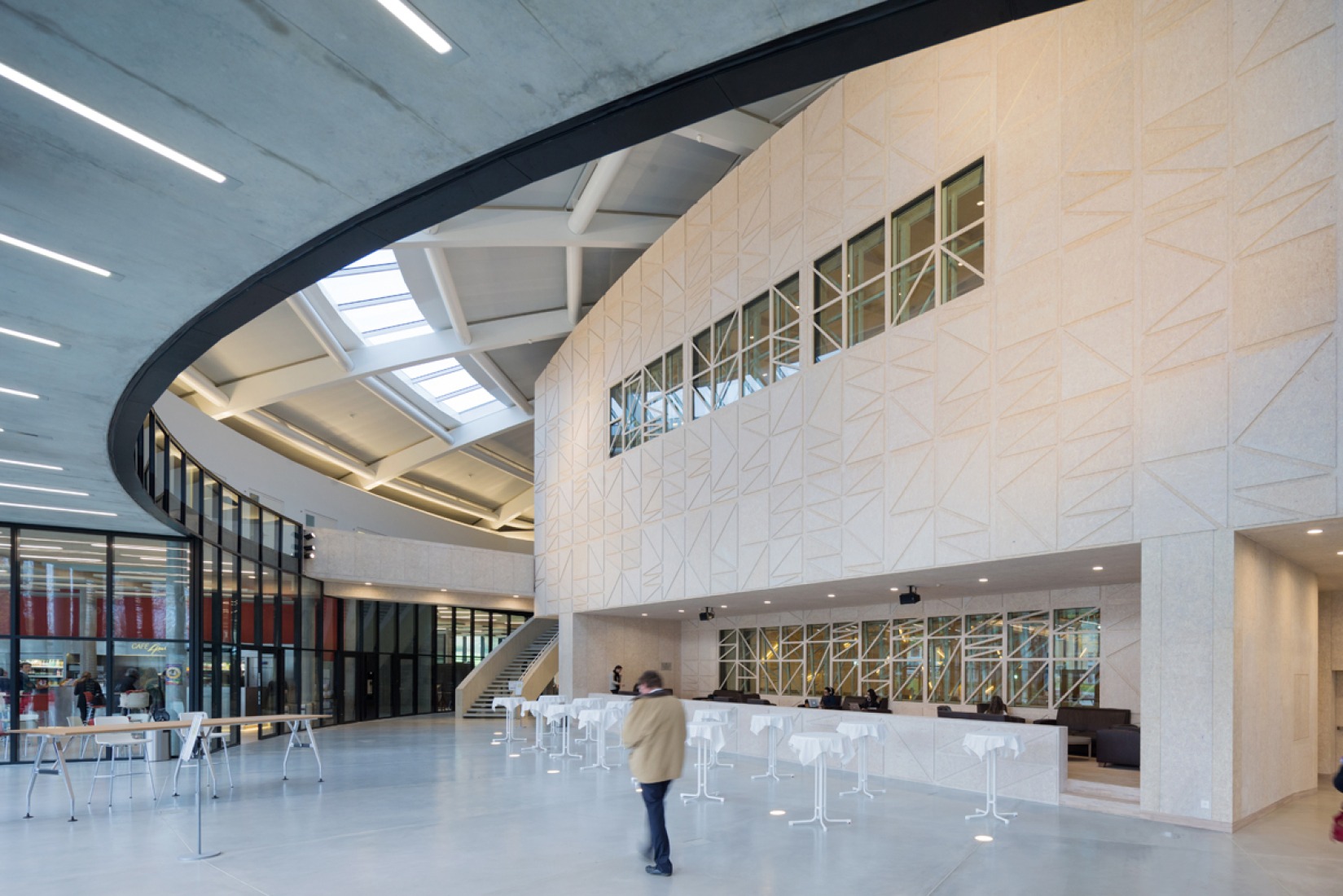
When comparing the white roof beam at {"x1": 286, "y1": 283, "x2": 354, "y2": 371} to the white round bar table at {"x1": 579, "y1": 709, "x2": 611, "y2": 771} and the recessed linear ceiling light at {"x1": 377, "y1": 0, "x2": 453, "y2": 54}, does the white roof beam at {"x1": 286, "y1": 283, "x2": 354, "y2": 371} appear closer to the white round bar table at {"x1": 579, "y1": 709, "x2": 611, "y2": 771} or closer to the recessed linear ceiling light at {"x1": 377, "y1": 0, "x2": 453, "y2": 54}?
the white round bar table at {"x1": 579, "y1": 709, "x2": 611, "y2": 771}

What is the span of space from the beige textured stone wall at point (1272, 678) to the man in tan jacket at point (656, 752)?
5.73 metres

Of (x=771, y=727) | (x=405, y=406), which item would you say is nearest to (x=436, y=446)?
(x=405, y=406)

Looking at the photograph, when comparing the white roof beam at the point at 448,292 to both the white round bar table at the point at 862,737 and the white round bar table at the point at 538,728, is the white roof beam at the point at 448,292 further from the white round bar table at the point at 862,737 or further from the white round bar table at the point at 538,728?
the white round bar table at the point at 862,737

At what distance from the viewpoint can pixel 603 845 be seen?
331 inches

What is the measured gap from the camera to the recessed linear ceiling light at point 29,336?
6328 millimetres

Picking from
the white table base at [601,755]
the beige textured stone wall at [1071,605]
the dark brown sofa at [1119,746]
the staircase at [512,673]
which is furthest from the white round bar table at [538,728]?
the dark brown sofa at [1119,746]

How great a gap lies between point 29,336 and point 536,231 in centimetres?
1215

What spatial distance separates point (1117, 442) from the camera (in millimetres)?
10148

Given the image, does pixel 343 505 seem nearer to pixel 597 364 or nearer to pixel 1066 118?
pixel 597 364

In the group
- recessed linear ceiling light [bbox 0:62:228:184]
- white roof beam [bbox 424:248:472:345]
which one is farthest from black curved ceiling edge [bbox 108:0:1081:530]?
white roof beam [bbox 424:248:472:345]

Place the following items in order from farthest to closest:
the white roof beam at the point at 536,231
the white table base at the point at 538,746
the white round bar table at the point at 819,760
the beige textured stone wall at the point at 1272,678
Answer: the white table base at the point at 538,746, the white roof beam at the point at 536,231, the white round bar table at the point at 819,760, the beige textured stone wall at the point at 1272,678

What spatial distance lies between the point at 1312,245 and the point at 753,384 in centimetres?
935

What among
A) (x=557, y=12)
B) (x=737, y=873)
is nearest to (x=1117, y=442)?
(x=737, y=873)

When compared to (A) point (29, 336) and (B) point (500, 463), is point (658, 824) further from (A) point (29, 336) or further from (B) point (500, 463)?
(B) point (500, 463)
